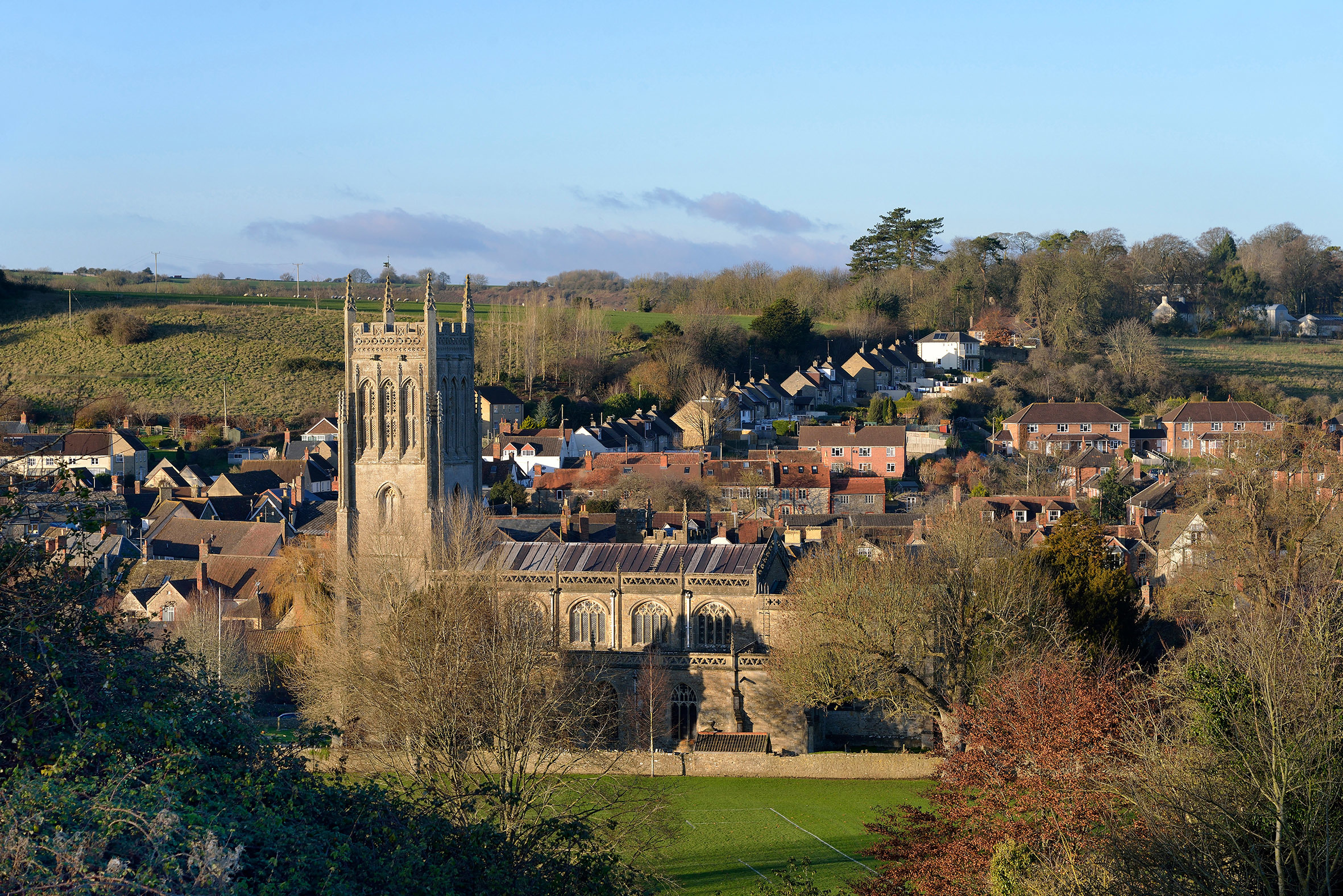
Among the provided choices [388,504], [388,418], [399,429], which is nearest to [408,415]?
[399,429]

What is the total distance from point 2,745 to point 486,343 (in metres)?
96.5

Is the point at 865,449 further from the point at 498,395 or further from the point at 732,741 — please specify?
the point at 732,741

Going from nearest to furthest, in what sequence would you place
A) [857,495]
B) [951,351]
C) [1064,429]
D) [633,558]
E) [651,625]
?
[651,625] → [633,558] → [857,495] → [1064,429] → [951,351]

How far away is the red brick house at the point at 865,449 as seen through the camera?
85.9 metres

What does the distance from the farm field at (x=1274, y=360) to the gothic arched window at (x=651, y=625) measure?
80.3 metres

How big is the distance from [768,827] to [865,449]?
57.1 metres

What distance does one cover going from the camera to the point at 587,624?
41.5m

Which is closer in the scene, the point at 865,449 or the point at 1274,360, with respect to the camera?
the point at 865,449

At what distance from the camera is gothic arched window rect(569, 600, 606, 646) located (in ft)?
136

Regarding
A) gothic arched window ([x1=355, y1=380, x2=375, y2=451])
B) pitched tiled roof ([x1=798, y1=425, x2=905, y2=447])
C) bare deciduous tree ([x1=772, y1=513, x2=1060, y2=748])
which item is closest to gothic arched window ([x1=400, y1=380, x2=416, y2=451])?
gothic arched window ([x1=355, y1=380, x2=375, y2=451])

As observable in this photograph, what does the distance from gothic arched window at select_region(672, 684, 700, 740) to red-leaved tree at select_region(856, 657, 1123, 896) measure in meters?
15.4

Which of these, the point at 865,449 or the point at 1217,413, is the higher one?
the point at 1217,413

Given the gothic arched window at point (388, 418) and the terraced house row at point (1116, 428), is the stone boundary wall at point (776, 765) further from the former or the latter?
the terraced house row at point (1116, 428)

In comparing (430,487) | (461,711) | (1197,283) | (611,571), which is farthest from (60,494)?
(1197,283)
